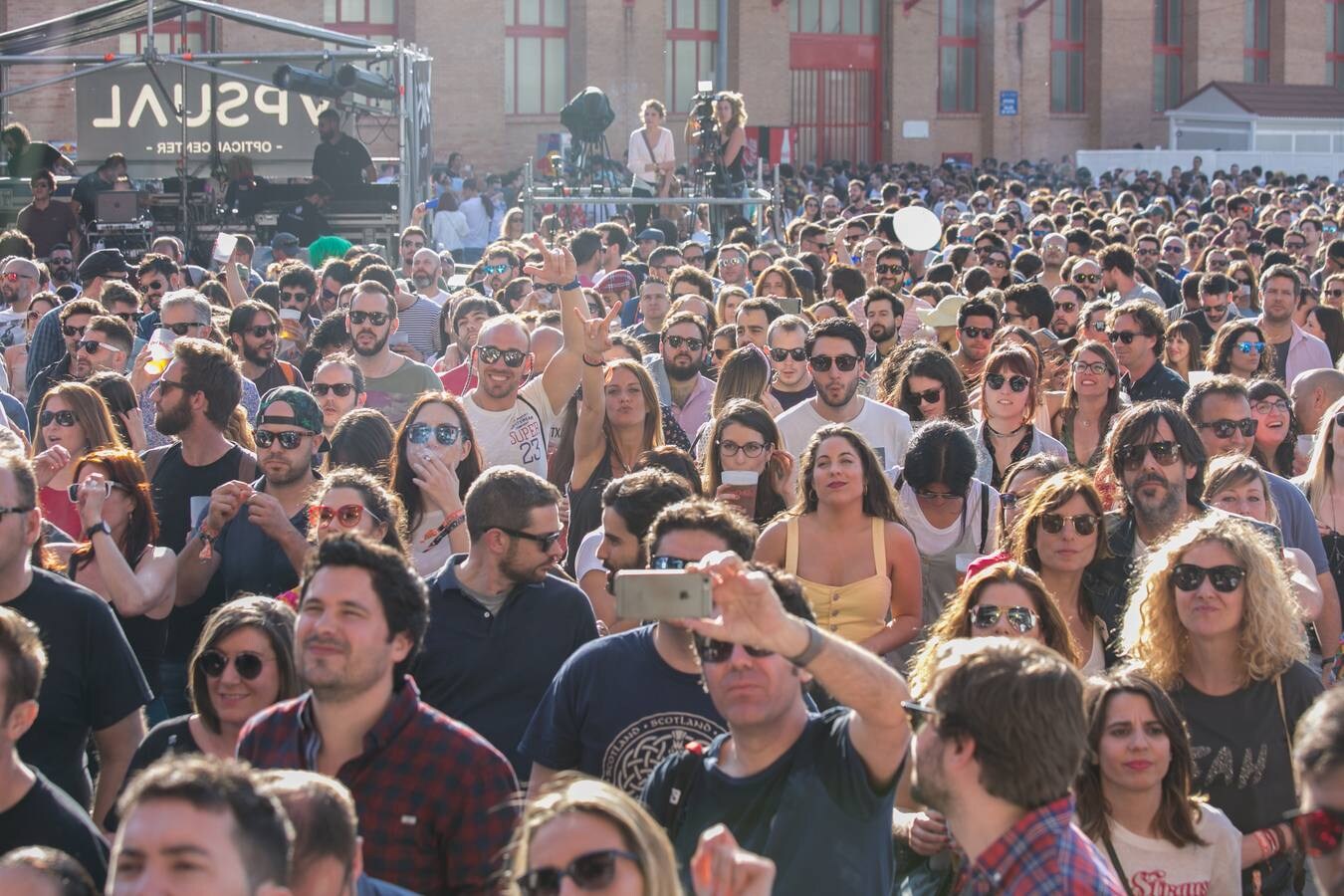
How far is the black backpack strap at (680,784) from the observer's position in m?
3.74

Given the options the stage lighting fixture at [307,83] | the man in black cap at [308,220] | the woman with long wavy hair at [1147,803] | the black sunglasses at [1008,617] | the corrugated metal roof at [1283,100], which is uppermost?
the corrugated metal roof at [1283,100]

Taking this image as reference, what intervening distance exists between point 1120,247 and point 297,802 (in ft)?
33.2

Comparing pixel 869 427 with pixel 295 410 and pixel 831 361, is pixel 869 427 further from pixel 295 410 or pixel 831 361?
pixel 295 410

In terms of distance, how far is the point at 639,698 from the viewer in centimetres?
427

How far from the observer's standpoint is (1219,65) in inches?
1681

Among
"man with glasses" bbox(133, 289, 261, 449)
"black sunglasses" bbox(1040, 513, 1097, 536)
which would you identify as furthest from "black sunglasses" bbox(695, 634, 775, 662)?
"man with glasses" bbox(133, 289, 261, 449)

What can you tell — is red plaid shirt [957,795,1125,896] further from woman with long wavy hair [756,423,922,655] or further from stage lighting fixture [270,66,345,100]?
stage lighting fixture [270,66,345,100]

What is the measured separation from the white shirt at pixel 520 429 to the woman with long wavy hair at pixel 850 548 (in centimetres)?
179

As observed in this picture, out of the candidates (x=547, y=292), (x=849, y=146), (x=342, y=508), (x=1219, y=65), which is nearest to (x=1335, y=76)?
(x=1219, y=65)

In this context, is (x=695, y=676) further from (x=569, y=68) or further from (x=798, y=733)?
(x=569, y=68)

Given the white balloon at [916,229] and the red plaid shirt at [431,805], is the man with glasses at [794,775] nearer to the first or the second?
the red plaid shirt at [431,805]

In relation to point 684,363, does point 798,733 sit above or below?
below

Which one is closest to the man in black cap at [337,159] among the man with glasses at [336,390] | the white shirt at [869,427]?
the man with glasses at [336,390]

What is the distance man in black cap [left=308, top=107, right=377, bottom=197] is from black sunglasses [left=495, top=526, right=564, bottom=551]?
12.7 m
